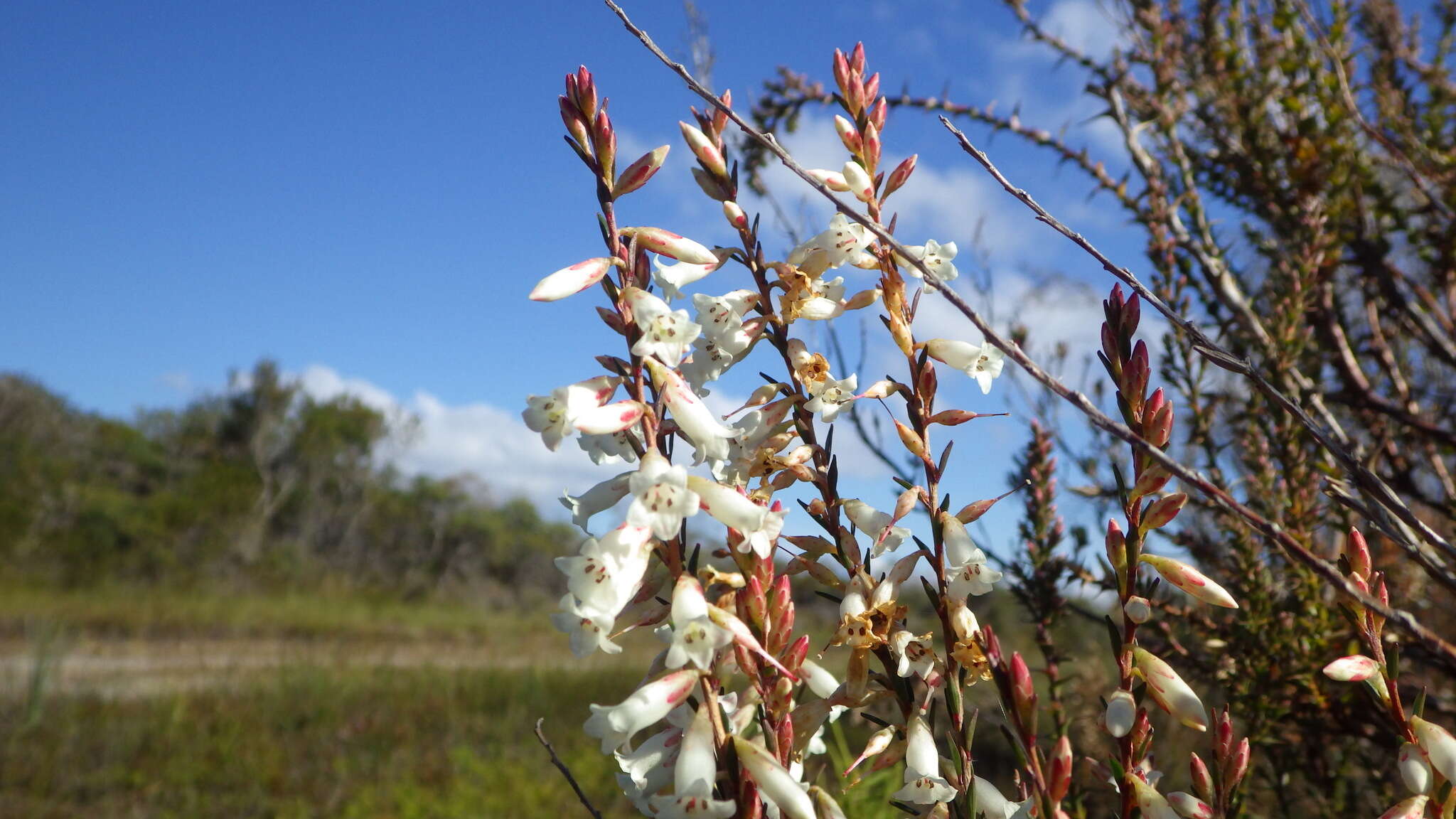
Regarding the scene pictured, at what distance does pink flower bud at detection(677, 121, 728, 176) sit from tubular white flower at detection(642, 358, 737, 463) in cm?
21

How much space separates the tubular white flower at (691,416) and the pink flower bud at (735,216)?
17 centimetres

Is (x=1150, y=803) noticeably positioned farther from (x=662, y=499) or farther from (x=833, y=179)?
(x=833, y=179)

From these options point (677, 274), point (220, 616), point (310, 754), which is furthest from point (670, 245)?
point (220, 616)

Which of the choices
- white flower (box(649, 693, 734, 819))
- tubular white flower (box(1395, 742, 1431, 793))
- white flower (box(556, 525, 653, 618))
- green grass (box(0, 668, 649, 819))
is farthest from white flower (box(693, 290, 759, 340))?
green grass (box(0, 668, 649, 819))

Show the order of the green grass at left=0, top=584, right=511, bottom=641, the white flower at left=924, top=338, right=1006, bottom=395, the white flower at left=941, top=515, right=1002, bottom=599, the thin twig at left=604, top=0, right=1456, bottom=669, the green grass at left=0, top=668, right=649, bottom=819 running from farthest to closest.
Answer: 1. the green grass at left=0, top=584, right=511, bottom=641
2. the green grass at left=0, top=668, right=649, bottom=819
3. the white flower at left=924, top=338, right=1006, bottom=395
4. the white flower at left=941, top=515, right=1002, bottom=599
5. the thin twig at left=604, top=0, right=1456, bottom=669

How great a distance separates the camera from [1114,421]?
1.83 feet

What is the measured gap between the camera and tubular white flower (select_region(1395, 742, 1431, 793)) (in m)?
0.53

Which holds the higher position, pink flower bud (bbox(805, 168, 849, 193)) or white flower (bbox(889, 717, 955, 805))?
pink flower bud (bbox(805, 168, 849, 193))

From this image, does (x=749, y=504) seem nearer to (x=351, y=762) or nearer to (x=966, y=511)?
(x=966, y=511)

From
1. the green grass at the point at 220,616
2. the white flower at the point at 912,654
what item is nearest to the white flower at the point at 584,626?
the white flower at the point at 912,654

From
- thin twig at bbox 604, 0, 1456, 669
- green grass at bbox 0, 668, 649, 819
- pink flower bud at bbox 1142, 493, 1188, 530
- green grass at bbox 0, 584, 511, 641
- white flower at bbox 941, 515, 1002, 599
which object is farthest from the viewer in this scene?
green grass at bbox 0, 584, 511, 641

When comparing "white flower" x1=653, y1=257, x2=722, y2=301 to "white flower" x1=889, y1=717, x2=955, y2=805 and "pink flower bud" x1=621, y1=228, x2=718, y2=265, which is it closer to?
"pink flower bud" x1=621, y1=228, x2=718, y2=265

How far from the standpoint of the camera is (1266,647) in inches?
50.2

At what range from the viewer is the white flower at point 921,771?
0.63 metres
